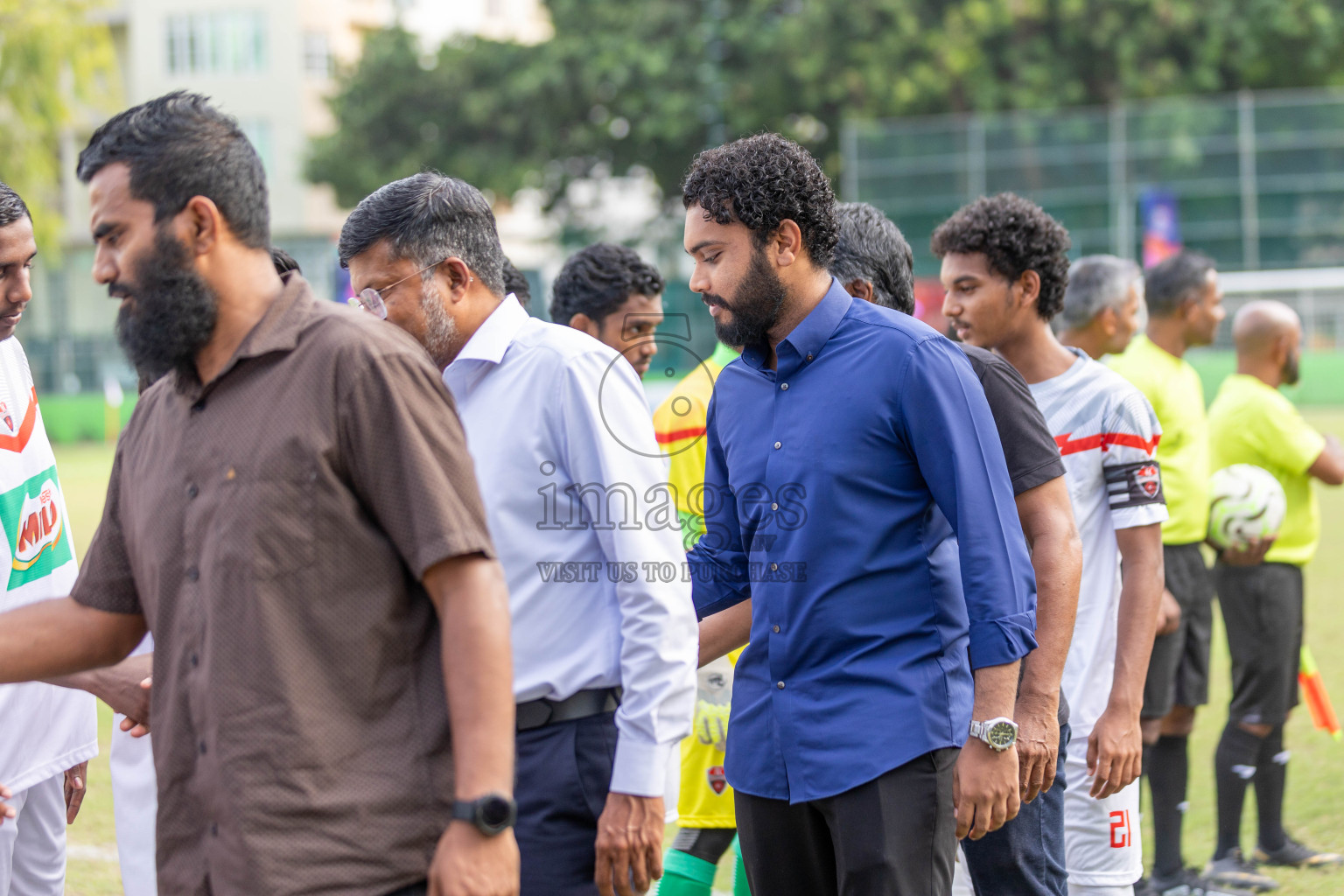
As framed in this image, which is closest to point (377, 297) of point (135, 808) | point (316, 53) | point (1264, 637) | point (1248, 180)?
point (135, 808)

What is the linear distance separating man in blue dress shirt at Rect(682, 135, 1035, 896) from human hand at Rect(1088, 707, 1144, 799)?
3.38ft

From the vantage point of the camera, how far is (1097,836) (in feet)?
12.7

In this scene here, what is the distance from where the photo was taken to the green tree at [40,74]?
28016mm

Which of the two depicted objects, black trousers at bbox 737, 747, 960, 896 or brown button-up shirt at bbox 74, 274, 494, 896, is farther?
black trousers at bbox 737, 747, 960, 896

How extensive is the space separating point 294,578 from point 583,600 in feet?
2.73

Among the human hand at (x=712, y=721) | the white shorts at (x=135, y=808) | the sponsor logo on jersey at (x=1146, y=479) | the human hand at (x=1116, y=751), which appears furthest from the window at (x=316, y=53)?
the human hand at (x=1116, y=751)

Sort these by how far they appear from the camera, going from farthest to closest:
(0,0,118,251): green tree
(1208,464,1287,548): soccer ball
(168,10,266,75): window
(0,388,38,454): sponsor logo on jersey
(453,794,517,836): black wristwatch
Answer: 1. (168,10,266,75): window
2. (0,0,118,251): green tree
3. (1208,464,1287,548): soccer ball
4. (0,388,38,454): sponsor logo on jersey
5. (453,794,517,836): black wristwatch

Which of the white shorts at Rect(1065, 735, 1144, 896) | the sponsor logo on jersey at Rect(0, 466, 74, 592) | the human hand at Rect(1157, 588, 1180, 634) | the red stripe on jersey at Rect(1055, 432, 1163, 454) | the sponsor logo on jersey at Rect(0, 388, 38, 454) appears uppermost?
the sponsor logo on jersey at Rect(0, 388, 38, 454)

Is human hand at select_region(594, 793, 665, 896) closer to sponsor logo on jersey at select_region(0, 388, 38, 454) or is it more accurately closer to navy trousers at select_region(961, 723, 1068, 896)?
navy trousers at select_region(961, 723, 1068, 896)

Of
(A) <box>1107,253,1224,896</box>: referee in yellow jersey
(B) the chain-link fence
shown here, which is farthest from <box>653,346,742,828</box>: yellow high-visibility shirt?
(B) the chain-link fence

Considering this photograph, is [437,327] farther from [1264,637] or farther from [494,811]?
[1264,637]

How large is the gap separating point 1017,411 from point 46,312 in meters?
43.1

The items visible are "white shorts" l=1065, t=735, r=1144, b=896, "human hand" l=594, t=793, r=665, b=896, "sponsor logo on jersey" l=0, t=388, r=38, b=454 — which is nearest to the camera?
"human hand" l=594, t=793, r=665, b=896

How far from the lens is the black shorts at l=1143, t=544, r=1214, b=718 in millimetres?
5379
